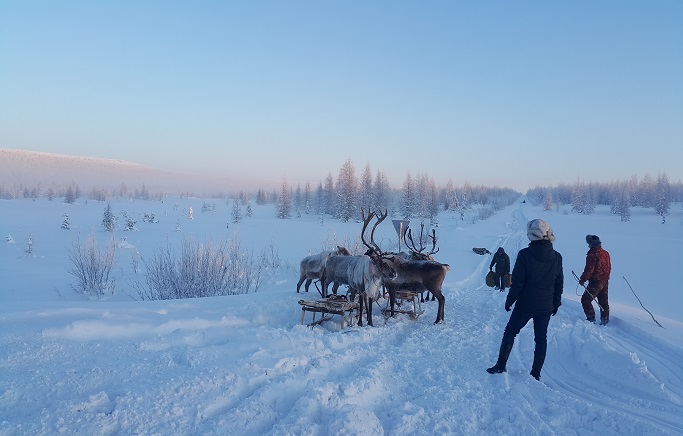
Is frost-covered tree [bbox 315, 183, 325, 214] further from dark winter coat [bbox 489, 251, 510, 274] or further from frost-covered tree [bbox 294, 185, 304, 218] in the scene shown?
dark winter coat [bbox 489, 251, 510, 274]

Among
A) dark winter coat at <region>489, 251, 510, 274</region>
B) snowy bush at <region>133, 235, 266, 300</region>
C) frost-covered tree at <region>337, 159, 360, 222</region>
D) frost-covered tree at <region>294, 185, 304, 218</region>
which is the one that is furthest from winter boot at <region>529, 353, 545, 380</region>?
frost-covered tree at <region>294, 185, 304, 218</region>

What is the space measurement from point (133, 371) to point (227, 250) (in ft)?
33.2

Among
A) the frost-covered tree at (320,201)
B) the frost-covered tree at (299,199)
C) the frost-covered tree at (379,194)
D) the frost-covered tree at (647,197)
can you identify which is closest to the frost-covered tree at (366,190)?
the frost-covered tree at (379,194)

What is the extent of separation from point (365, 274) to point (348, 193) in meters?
48.5

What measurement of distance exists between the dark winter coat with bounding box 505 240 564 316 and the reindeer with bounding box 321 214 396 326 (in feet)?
10.8

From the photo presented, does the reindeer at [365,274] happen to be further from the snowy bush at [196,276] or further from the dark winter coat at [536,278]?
the snowy bush at [196,276]

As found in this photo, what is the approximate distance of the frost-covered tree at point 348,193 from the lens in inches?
2234

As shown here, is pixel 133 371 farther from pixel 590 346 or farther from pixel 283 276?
pixel 283 276

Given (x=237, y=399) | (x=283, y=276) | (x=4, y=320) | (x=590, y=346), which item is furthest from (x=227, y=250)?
(x=590, y=346)

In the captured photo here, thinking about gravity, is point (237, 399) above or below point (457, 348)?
above

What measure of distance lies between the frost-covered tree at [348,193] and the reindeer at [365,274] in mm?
47374

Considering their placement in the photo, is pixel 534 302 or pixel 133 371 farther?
pixel 534 302

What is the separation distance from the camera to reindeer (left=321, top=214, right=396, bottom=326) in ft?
27.5

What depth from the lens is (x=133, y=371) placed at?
184 inches
